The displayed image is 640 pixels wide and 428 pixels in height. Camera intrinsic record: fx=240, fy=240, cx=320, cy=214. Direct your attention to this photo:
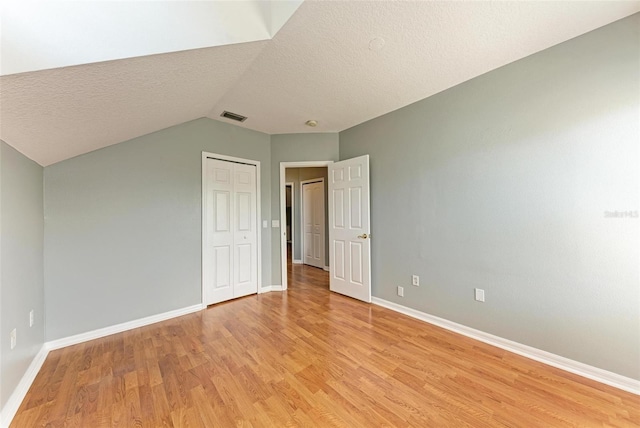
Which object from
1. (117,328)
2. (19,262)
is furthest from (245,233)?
(19,262)

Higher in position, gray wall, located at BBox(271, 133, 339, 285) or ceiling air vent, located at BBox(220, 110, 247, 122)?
ceiling air vent, located at BBox(220, 110, 247, 122)

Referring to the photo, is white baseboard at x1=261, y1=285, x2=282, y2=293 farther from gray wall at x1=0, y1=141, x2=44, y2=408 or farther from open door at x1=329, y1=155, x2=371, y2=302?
gray wall at x1=0, y1=141, x2=44, y2=408

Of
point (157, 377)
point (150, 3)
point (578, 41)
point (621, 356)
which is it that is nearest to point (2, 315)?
point (157, 377)

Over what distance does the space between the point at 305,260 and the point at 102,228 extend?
4007 mm

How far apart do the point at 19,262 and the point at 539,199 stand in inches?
156

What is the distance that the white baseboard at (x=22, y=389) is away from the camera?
1.39m

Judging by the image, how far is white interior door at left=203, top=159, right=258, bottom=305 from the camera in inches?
126

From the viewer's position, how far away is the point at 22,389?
5.23 feet

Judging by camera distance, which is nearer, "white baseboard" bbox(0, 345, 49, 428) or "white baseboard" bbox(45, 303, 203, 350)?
"white baseboard" bbox(0, 345, 49, 428)

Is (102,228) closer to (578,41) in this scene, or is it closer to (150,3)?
(150,3)

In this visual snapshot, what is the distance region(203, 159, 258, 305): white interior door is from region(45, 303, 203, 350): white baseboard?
0.96 feet

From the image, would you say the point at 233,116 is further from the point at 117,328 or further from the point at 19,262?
the point at 117,328

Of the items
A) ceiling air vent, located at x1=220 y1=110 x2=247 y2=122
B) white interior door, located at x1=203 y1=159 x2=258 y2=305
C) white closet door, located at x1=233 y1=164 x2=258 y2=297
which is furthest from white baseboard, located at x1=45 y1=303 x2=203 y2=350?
ceiling air vent, located at x1=220 y1=110 x2=247 y2=122

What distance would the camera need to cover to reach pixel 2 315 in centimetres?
144
